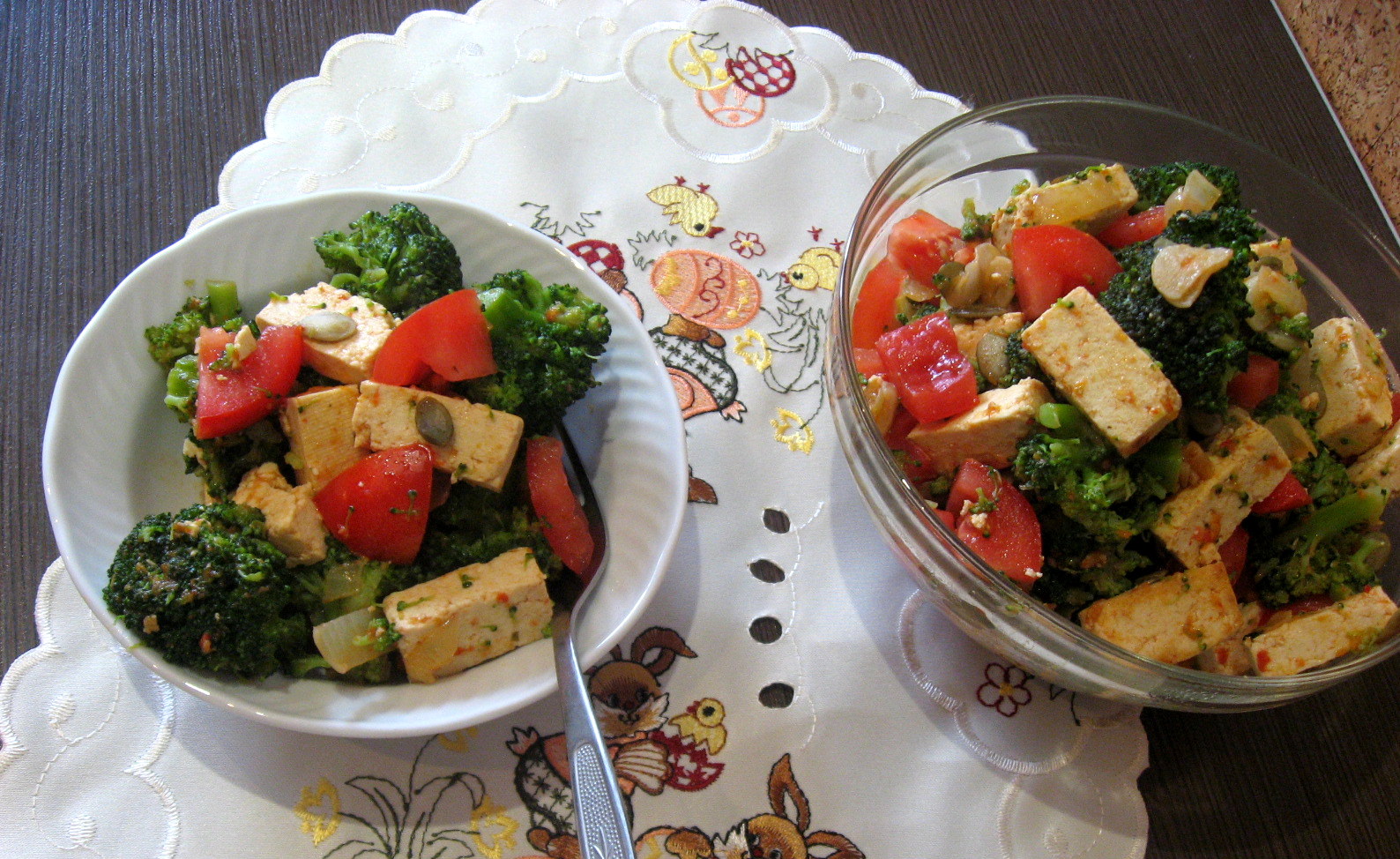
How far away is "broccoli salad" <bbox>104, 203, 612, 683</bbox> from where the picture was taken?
128cm

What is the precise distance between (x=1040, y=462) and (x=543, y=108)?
4.59 ft

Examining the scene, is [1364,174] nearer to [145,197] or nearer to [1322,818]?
[1322,818]

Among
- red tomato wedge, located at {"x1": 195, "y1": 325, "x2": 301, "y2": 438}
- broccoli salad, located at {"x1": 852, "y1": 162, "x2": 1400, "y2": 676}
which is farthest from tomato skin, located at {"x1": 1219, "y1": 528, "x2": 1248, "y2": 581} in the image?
red tomato wedge, located at {"x1": 195, "y1": 325, "x2": 301, "y2": 438}

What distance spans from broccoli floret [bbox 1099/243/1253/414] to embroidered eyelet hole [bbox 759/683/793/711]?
83cm

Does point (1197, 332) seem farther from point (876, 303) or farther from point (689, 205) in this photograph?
point (689, 205)

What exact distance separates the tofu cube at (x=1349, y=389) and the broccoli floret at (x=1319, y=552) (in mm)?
112

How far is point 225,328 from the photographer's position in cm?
147

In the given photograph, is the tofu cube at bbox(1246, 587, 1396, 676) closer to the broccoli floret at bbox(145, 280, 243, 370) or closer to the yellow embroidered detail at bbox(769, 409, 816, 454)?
the yellow embroidered detail at bbox(769, 409, 816, 454)

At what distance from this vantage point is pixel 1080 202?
1632mm

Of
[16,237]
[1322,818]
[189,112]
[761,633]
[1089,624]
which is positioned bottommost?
[1322,818]

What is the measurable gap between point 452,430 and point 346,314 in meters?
0.30

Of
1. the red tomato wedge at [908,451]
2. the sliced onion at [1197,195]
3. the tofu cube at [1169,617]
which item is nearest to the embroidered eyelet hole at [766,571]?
the red tomato wedge at [908,451]

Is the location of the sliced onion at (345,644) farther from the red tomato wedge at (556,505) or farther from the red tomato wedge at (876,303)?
the red tomato wedge at (876,303)

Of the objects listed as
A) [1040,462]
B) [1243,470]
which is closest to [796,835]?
[1040,462]
